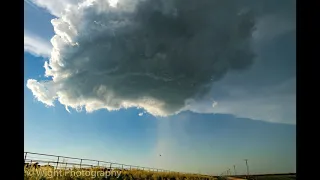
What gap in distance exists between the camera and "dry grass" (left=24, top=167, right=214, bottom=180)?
6.56 feet

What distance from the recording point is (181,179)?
2.16 meters

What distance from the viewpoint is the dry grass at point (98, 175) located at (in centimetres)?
200

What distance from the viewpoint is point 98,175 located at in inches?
80.6
